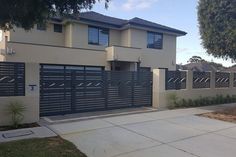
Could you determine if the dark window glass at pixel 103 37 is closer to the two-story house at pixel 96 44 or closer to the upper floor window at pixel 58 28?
the two-story house at pixel 96 44

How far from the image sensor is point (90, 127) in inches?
357

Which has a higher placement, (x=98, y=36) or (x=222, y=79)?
(x=98, y=36)

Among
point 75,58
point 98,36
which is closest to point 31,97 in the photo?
point 75,58

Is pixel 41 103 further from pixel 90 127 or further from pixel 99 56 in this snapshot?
pixel 99 56

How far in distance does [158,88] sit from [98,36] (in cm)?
999

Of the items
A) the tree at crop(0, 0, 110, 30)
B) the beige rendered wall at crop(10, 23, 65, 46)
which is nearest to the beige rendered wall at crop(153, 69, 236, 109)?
the tree at crop(0, 0, 110, 30)

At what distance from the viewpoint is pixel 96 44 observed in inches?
872

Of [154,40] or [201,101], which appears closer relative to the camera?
[201,101]

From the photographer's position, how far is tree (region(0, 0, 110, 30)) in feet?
18.5

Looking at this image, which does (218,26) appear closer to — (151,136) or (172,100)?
(172,100)

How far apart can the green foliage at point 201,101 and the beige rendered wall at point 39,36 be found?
10.7 meters

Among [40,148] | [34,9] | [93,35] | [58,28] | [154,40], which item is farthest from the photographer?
[154,40]

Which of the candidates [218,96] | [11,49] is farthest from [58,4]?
[218,96]

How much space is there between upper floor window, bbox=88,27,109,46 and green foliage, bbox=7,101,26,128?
12.9 metres
